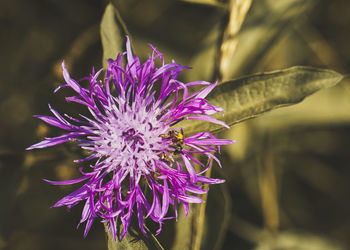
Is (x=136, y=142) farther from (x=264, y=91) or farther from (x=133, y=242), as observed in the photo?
(x=264, y=91)

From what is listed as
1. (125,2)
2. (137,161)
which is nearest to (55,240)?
(137,161)

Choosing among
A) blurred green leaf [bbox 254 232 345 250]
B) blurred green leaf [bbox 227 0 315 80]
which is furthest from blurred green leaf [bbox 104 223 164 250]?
blurred green leaf [bbox 254 232 345 250]

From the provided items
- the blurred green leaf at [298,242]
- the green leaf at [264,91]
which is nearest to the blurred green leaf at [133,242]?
the green leaf at [264,91]

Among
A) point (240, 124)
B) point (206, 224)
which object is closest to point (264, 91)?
point (206, 224)

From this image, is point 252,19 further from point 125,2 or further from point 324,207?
point 324,207

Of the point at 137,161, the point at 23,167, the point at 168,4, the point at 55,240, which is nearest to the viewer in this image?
the point at 137,161

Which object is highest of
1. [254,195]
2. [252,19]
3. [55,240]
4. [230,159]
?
[252,19]
